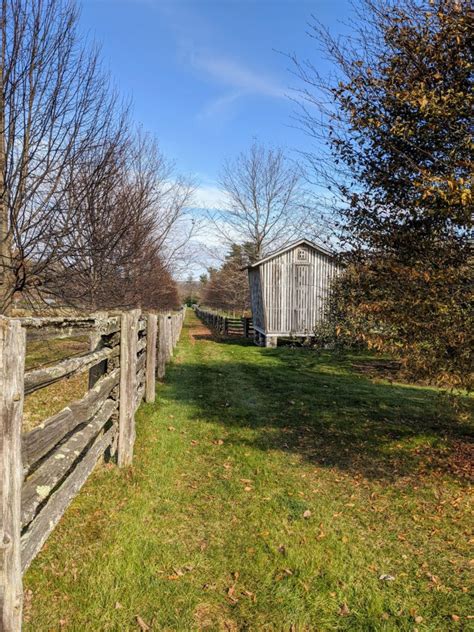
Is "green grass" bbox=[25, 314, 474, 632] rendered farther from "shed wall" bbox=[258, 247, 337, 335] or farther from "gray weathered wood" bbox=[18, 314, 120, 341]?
"shed wall" bbox=[258, 247, 337, 335]

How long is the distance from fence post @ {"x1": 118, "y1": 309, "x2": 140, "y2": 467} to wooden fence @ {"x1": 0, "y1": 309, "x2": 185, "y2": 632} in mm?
11

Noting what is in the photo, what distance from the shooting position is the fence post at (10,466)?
216 centimetres

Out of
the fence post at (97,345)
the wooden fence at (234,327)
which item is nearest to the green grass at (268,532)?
the fence post at (97,345)

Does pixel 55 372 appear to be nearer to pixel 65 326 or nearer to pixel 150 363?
pixel 65 326

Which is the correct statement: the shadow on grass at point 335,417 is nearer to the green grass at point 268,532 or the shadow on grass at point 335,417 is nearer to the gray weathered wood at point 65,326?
the green grass at point 268,532

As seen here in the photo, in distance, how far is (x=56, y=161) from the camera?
637 centimetres

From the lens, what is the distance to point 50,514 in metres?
2.96

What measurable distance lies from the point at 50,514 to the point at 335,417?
574 centimetres

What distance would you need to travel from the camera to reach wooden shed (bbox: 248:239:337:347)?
22.1 m

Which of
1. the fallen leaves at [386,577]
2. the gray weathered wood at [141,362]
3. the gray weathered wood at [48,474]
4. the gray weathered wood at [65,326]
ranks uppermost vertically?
the gray weathered wood at [65,326]

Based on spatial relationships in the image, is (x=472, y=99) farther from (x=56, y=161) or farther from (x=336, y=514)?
(x=56, y=161)

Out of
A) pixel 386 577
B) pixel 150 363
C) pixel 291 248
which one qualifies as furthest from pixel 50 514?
pixel 291 248

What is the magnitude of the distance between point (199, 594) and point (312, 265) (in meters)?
20.2

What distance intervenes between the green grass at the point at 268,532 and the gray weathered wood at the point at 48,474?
770 mm
